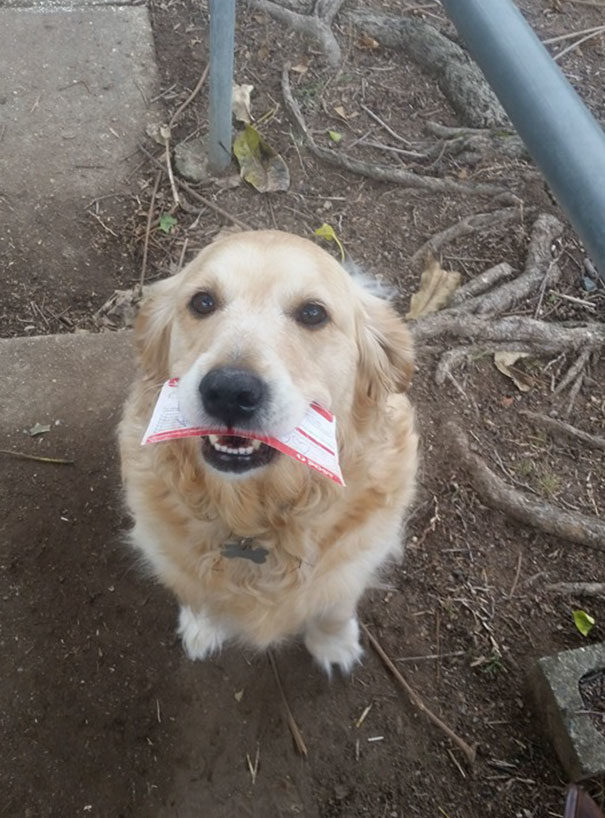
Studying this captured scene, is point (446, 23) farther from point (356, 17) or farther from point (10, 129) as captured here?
point (10, 129)

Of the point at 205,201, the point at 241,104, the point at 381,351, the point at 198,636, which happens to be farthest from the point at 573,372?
the point at 241,104

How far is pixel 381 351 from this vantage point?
2.37 metres

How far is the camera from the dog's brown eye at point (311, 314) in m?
2.04

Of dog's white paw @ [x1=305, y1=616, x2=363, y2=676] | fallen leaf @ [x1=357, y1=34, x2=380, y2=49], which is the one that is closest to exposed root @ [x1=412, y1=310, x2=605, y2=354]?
dog's white paw @ [x1=305, y1=616, x2=363, y2=676]

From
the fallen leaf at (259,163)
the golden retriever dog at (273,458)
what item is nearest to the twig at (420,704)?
the golden retriever dog at (273,458)

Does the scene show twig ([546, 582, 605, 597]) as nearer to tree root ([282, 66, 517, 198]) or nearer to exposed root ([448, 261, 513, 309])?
exposed root ([448, 261, 513, 309])

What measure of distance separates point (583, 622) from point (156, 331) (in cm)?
207

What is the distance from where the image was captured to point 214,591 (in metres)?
2.27

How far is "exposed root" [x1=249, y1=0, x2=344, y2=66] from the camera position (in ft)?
15.3

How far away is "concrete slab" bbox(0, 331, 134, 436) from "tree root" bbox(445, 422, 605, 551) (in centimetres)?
173

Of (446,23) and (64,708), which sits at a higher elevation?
(446,23)

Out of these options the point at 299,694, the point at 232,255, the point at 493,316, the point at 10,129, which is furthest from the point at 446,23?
the point at 299,694

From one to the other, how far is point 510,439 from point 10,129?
3.64m

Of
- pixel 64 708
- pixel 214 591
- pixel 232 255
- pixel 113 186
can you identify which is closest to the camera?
pixel 232 255
